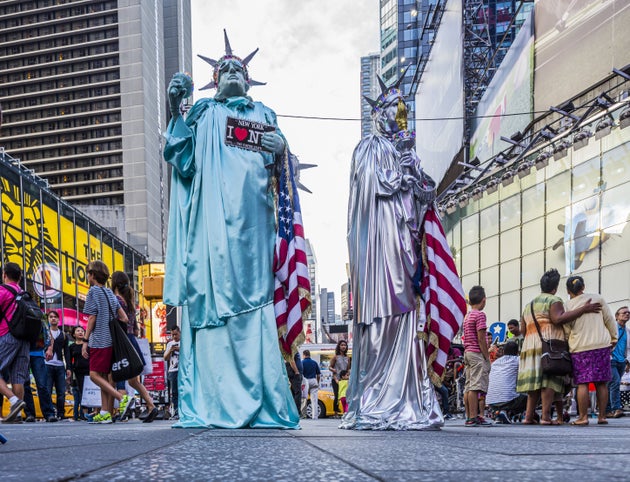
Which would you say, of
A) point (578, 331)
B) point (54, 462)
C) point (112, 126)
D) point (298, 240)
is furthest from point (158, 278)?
point (112, 126)

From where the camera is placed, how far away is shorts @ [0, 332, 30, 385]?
8805 millimetres

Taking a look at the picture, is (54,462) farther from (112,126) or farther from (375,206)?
(112,126)

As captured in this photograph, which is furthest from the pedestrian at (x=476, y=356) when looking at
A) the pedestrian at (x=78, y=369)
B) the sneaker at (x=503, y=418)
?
the pedestrian at (x=78, y=369)

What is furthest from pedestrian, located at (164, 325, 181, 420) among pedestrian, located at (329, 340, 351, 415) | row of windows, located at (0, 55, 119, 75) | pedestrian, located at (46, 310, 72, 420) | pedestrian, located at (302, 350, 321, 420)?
row of windows, located at (0, 55, 119, 75)

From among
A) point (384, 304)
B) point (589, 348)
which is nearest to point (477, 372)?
point (589, 348)

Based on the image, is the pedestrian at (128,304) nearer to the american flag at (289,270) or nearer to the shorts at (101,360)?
the shorts at (101,360)

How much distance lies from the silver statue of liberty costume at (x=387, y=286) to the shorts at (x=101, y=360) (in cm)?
282

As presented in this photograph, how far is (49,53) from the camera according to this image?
322ft

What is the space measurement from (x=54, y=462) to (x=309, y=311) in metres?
4.13

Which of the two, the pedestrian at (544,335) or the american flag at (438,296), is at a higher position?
the american flag at (438,296)

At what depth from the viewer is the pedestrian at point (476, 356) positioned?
356 inches

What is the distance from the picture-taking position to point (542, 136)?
25000 millimetres

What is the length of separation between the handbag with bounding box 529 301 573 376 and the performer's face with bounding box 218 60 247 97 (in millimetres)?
4381

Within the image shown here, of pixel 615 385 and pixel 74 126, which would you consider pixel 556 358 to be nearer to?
pixel 615 385
